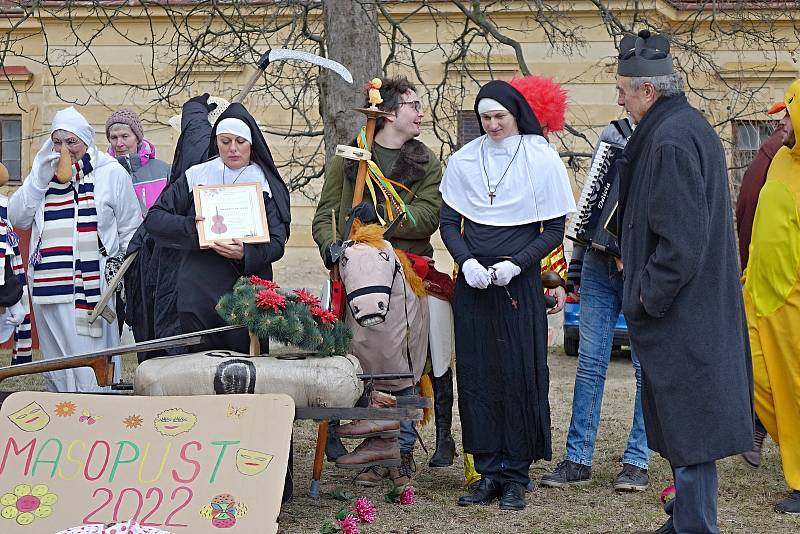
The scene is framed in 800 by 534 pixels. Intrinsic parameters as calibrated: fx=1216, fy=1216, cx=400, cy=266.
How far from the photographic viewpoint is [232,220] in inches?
219

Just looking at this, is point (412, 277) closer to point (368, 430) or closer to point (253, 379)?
point (368, 430)

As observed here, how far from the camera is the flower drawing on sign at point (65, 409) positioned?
4.92m

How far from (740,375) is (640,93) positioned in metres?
1.13

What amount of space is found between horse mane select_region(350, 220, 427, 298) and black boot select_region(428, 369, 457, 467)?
741 mm

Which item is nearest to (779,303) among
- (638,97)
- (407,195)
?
(638,97)

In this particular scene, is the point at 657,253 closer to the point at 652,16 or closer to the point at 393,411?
the point at 393,411

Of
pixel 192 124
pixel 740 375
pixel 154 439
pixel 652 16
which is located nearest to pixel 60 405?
pixel 154 439

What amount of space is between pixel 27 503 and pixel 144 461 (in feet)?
1.50

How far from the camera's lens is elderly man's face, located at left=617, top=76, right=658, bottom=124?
4664 mm

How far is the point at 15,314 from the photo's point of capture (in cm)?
721

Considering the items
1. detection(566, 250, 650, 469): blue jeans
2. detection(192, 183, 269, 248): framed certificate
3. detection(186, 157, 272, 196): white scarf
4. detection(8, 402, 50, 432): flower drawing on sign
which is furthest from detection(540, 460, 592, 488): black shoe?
detection(8, 402, 50, 432): flower drawing on sign

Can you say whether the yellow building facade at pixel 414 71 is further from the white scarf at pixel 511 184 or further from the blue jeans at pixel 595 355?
the white scarf at pixel 511 184

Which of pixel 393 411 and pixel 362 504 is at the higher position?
pixel 393 411

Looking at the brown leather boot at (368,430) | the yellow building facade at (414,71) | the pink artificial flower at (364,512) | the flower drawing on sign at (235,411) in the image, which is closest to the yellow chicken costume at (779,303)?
the brown leather boot at (368,430)
